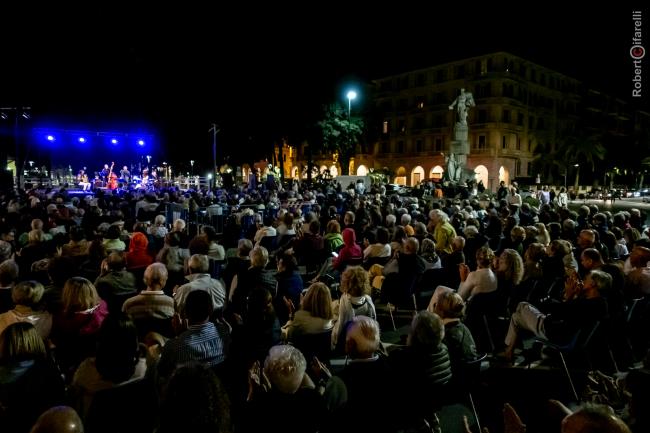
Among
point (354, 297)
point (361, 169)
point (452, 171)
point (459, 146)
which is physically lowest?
point (354, 297)

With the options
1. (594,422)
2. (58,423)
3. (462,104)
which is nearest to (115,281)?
(58,423)

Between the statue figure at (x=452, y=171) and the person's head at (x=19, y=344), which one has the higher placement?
the statue figure at (x=452, y=171)

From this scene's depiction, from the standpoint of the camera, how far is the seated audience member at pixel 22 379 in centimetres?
297

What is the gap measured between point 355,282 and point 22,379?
2994 millimetres

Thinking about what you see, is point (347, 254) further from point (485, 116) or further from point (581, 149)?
point (581, 149)

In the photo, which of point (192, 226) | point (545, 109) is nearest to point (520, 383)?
point (192, 226)

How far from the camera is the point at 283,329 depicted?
16.5 feet

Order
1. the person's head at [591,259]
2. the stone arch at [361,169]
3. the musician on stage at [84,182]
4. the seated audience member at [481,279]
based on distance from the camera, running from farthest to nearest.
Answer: the stone arch at [361,169], the musician on stage at [84,182], the person's head at [591,259], the seated audience member at [481,279]

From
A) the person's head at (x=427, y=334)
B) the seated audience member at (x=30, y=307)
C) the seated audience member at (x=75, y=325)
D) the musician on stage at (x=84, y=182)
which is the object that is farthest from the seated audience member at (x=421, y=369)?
the musician on stage at (x=84, y=182)

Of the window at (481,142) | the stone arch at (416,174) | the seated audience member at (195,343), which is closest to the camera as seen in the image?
→ the seated audience member at (195,343)

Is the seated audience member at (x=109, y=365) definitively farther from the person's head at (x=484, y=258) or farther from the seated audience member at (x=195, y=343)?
the person's head at (x=484, y=258)

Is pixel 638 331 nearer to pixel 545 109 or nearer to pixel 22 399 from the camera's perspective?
pixel 22 399

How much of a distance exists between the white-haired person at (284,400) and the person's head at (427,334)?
101 cm

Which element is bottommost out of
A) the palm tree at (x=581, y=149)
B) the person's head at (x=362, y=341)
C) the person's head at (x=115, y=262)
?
the person's head at (x=362, y=341)
